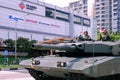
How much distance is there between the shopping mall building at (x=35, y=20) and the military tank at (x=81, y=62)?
49146mm

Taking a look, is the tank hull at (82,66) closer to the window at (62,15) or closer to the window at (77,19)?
the window at (62,15)

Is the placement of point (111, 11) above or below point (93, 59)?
above

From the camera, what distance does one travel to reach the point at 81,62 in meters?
10.5

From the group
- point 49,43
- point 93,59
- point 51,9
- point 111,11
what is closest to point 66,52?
point 49,43

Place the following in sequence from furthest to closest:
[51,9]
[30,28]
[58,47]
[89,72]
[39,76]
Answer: [51,9]
[30,28]
[39,76]
[58,47]
[89,72]

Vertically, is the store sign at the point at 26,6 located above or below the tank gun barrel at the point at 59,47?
above

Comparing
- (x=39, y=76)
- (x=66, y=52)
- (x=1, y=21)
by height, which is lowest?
(x=39, y=76)

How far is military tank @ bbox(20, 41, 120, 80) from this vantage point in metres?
10.2

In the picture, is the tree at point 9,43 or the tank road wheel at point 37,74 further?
the tree at point 9,43

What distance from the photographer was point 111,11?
114125 mm

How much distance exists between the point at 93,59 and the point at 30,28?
63904 millimetres

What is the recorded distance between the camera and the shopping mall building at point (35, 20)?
6644 cm

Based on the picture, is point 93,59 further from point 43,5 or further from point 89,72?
point 43,5

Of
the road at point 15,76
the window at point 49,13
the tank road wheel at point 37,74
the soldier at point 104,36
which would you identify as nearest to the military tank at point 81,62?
the tank road wheel at point 37,74
